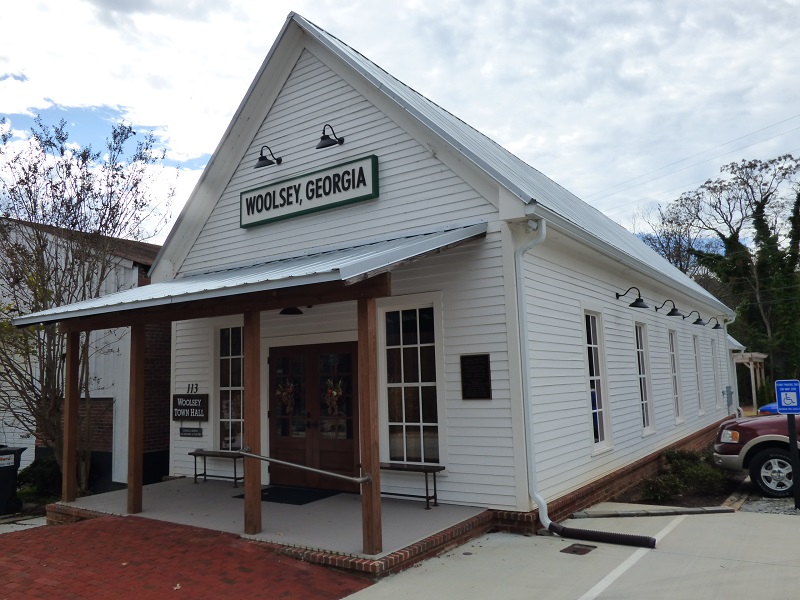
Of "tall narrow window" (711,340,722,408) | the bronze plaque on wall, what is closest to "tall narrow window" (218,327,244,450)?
the bronze plaque on wall

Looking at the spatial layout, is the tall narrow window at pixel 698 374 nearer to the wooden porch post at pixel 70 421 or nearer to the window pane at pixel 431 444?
the window pane at pixel 431 444

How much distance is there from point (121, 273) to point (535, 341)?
899cm

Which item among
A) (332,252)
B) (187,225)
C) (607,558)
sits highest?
(187,225)

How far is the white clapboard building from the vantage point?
724 centimetres

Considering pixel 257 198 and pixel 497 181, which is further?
pixel 257 198

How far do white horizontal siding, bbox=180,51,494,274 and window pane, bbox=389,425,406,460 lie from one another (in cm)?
257

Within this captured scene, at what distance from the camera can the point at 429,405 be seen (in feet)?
26.5

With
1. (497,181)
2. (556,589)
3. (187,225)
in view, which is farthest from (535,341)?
(187,225)

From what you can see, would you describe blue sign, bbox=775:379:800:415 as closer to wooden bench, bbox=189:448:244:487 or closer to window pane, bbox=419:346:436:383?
window pane, bbox=419:346:436:383

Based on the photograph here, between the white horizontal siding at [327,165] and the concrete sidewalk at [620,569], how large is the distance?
12.7 feet

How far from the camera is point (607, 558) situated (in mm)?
6254

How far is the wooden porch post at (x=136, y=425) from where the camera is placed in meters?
8.03

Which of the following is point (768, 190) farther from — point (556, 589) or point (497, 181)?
point (556, 589)

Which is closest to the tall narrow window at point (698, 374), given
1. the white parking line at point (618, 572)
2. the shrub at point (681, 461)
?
the shrub at point (681, 461)
